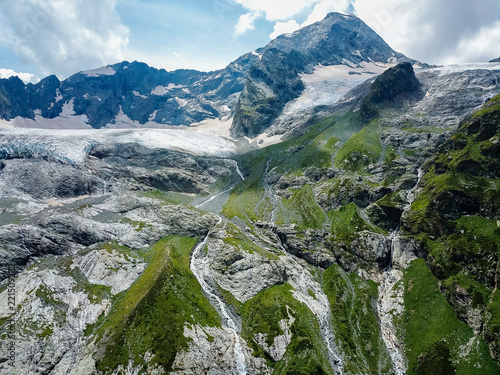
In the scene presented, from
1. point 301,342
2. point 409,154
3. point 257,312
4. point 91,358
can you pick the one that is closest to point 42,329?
point 91,358

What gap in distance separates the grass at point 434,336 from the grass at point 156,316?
62.1 meters

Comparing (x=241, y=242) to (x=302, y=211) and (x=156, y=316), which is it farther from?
(x=156, y=316)

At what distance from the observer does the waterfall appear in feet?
287

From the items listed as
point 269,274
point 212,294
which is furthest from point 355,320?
point 212,294

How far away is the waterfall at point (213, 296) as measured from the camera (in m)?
87.5

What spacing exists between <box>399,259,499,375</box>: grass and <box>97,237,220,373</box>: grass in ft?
204

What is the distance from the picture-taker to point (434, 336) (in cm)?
8825

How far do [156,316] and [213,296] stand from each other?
76.8ft

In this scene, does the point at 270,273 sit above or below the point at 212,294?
above

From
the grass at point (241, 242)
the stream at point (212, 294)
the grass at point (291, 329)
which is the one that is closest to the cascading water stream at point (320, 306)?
the grass at point (291, 329)

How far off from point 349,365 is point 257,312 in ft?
106

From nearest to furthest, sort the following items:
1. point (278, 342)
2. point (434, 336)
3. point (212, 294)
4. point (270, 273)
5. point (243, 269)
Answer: point (434, 336) < point (278, 342) < point (212, 294) < point (270, 273) < point (243, 269)

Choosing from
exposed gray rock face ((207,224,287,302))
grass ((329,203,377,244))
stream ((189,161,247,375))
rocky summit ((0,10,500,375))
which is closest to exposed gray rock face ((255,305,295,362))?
rocky summit ((0,10,500,375))

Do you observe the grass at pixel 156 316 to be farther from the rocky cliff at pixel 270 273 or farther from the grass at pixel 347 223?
the grass at pixel 347 223
